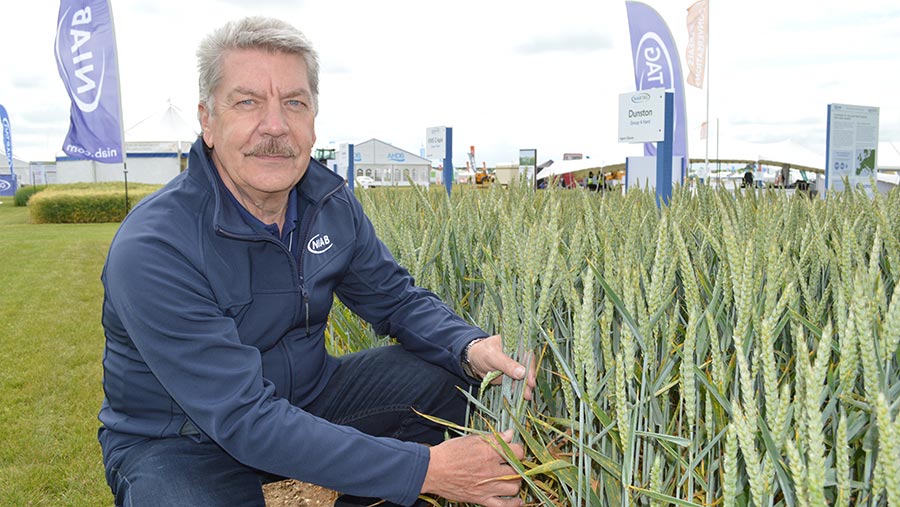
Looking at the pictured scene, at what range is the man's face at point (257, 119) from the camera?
165cm

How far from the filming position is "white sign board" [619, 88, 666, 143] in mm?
4477

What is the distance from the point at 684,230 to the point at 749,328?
71 centimetres

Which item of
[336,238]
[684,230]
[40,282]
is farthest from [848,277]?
[40,282]

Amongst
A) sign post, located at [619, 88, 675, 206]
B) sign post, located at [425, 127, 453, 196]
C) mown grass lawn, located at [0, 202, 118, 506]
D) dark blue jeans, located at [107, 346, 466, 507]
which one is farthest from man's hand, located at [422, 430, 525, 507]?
sign post, located at [425, 127, 453, 196]

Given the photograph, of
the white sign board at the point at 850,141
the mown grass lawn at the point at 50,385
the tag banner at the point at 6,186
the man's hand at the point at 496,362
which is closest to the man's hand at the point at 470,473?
the man's hand at the point at 496,362

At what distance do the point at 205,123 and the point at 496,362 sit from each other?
1007 mm

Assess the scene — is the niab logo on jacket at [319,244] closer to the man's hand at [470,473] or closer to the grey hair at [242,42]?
the grey hair at [242,42]

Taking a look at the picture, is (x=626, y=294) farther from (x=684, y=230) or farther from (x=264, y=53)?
(x=264, y=53)

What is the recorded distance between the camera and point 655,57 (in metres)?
9.62

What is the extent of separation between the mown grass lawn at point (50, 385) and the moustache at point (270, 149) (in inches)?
68.5

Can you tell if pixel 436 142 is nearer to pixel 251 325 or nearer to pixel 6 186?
pixel 251 325

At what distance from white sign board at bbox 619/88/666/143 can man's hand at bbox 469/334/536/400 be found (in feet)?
10.9

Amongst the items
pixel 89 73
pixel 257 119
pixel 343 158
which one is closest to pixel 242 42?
pixel 257 119

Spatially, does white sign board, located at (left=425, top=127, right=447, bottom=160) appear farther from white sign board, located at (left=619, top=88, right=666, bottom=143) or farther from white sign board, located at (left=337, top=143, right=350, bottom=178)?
white sign board, located at (left=619, top=88, right=666, bottom=143)
